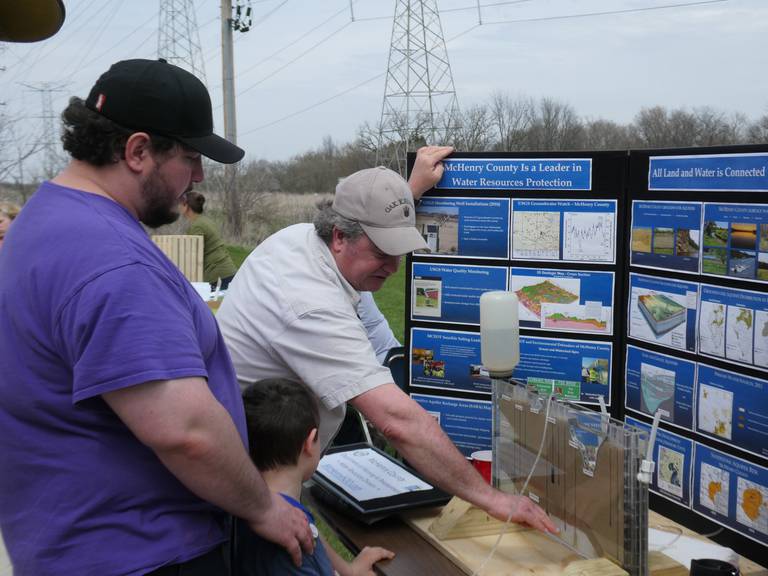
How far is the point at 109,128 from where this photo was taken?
153cm

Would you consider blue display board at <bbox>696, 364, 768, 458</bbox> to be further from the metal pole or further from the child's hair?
the metal pole

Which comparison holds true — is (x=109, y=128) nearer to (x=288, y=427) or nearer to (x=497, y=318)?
(x=288, y=427)

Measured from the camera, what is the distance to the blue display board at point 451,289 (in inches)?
114

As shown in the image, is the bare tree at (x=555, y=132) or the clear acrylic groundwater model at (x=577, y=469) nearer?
the clear acrylic groundwater model at (x=577, y=469)

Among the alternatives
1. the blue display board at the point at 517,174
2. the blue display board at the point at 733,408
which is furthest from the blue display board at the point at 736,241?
the blue display board at the point at 517,174

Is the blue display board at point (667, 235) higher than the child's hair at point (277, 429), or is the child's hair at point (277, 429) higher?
the blue display board at point (667, 235)

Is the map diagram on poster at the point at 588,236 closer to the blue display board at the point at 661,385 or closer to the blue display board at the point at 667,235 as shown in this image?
the blue display board at the point at 667,235

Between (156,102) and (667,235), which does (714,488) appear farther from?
(156,102)

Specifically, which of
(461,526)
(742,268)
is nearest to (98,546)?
(461,526)

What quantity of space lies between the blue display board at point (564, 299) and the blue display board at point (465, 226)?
13 cm

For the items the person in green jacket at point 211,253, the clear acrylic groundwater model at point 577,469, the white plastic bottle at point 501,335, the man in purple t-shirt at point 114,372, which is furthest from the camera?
the person in green jacket at point 211,253

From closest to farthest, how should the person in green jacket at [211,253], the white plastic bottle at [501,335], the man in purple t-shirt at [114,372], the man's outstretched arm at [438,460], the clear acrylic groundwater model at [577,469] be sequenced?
the man in purple t-shirt at [114,372]
the clear acrylic groundwater model at [577,469]
the man's outstretched arm at [438,460]
the white plastic bottle at [501,335]
the person in green jacket at [211,253]

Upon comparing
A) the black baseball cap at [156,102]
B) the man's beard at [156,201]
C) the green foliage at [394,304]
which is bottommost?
the green foliage at [394,304]

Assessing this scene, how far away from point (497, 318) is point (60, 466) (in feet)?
4.12
